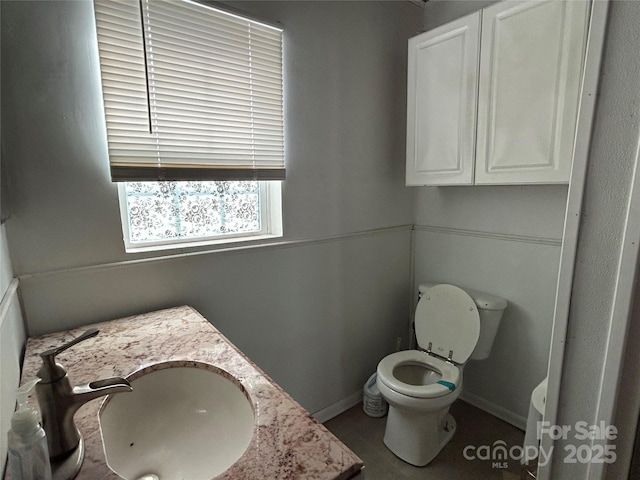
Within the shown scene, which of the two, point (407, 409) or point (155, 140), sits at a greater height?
point (155, 140)

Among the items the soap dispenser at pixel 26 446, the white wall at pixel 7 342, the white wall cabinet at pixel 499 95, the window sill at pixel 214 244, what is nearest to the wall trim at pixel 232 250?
the window sill at pixel 214 244

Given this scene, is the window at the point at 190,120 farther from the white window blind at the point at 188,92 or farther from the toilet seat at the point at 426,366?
the toilet seat at the point at 426,366

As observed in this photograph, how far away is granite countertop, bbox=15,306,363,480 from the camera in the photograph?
571mm

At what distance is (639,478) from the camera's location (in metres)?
0.84

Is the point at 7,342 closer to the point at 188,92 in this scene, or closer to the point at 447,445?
the point at 188,92

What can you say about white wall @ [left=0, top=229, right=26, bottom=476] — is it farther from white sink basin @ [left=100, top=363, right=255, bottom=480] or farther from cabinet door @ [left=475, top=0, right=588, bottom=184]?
cabinet door @ [left=475, top=0, right=588, bottom=184]

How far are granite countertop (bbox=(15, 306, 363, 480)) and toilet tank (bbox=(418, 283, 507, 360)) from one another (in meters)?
1.41

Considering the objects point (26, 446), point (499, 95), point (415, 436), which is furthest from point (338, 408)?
point (499, 95)

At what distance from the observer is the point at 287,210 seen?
1.65m

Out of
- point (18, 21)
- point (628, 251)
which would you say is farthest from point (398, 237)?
point (18, 21)

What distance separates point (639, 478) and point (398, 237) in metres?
1.52

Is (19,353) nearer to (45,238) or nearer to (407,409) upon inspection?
(45,238)

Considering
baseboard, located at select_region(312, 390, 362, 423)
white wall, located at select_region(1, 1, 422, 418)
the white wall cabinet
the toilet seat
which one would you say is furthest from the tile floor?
the white wall cabinet

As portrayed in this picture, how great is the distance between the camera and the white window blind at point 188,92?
3.83 feet
